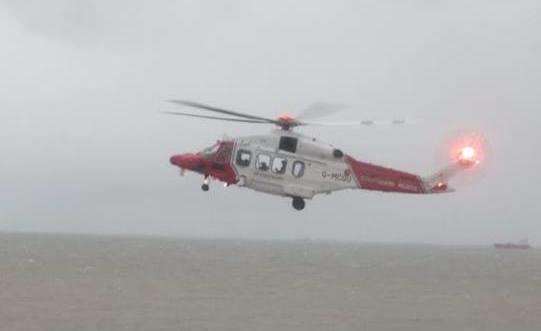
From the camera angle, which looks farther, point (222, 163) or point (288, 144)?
point (222, 163)

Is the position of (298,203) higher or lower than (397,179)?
lower

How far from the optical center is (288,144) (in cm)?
2428

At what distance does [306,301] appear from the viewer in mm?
155250

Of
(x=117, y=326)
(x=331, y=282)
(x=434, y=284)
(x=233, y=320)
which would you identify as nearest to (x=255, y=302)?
(x=233, y=320)

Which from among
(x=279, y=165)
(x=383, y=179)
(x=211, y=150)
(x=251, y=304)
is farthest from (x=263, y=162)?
(x=251, y=304)

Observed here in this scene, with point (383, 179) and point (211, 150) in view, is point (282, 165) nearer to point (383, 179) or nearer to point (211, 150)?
point (211, 150)

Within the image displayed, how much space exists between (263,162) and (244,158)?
70 cm

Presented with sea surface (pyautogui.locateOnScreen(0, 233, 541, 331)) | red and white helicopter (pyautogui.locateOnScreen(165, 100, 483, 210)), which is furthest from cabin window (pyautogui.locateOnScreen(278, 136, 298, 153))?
sea surface (pyautogui.locateOnScreen(0, 233, 541, 331))

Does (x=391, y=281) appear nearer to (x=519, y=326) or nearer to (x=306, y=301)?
(x=306, y=301)

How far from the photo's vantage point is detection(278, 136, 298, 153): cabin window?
2422 centimetres

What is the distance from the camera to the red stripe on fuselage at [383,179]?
83.5 feet

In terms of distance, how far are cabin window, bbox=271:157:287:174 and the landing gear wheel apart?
1.35 meters

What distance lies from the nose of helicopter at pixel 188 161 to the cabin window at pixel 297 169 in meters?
3.02

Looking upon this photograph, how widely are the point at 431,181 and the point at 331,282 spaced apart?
175 m
